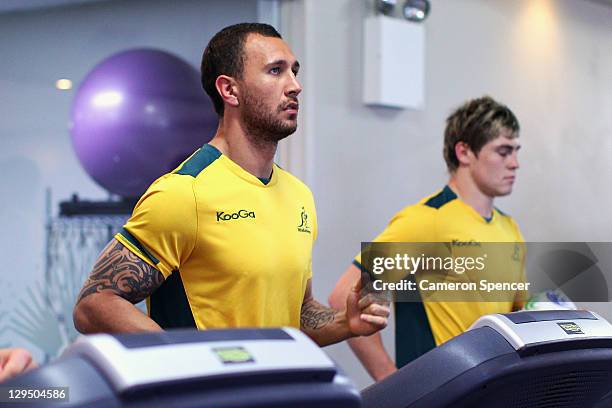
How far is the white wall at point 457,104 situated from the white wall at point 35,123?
84 cm

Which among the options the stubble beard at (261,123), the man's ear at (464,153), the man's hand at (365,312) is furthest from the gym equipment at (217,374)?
the man's ear at (464,153)

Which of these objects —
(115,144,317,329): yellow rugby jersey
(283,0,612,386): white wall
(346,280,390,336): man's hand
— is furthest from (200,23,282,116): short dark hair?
(283,0,612,386): white wall

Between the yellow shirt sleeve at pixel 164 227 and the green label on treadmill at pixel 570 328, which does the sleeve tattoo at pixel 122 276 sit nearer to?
the yellow shirt sleeve at pixel 164 227

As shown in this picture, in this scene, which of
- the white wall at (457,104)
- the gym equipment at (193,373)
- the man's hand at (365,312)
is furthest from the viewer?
the white wall at (457,104)

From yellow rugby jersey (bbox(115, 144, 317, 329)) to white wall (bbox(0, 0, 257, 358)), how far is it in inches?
50.2

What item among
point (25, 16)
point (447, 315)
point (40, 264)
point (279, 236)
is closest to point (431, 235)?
point (447, 315)

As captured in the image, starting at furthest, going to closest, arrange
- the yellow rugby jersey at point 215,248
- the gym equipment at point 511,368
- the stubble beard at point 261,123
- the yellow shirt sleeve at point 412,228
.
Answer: the yellow shirt sleeve at point 412,228 → the stubble beard at point 261,123 → the yellow rugby jersey at point 215,248 → the gym equipment at point 511,368

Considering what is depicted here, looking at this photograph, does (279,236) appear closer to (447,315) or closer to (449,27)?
(447,315)

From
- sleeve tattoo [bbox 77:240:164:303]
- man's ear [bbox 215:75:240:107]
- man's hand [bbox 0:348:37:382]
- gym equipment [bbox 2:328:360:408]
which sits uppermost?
man's ear [bbox 215:75:240:107]

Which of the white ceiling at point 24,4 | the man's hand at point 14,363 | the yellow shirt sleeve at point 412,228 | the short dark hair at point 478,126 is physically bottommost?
the yellow shirt sleeve at point 412,228

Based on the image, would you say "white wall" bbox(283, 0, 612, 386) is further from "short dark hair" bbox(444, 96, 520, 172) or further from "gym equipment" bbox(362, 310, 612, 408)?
"gym equipment" bbox(362, 310, 612, 408)

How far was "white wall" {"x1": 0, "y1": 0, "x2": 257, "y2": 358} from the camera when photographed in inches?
120

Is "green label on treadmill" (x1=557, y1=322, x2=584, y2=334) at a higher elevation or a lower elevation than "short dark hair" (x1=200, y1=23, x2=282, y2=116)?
lower

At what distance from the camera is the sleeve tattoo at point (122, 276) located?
69.9 inches
